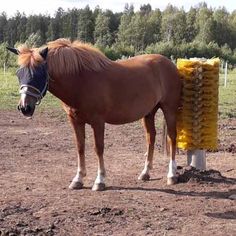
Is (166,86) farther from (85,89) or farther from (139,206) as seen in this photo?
(139,206)

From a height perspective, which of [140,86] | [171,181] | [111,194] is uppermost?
[140,86]

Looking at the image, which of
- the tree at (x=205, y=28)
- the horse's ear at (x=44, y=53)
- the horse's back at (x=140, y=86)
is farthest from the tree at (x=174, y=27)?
the horse's ear at (x=44, y=53)

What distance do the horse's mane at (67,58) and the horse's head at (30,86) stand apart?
0.07 metres

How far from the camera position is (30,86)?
5.60 metres

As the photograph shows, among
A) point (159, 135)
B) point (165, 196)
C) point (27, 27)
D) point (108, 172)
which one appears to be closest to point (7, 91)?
point (159, 135)

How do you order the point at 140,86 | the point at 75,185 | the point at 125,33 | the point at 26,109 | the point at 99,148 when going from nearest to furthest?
the point at 26,109, the point at 99,148, the point at 75,185, the point at 140,86, the point at 125,33

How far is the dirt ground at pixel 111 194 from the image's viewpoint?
16.4ft

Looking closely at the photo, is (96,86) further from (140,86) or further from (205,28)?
(205,28)

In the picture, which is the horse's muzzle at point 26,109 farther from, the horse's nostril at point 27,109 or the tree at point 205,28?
the tree at point 205,28

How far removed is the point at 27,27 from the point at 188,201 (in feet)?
259

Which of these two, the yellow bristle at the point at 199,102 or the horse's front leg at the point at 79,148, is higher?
the yellow bristle at the point at 199,102

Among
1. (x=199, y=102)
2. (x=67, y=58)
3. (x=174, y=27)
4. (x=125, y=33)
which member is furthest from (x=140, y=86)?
(x=174, y=27)

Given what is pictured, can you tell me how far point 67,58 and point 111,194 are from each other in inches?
67.9

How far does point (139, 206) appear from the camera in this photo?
18.5 ft
